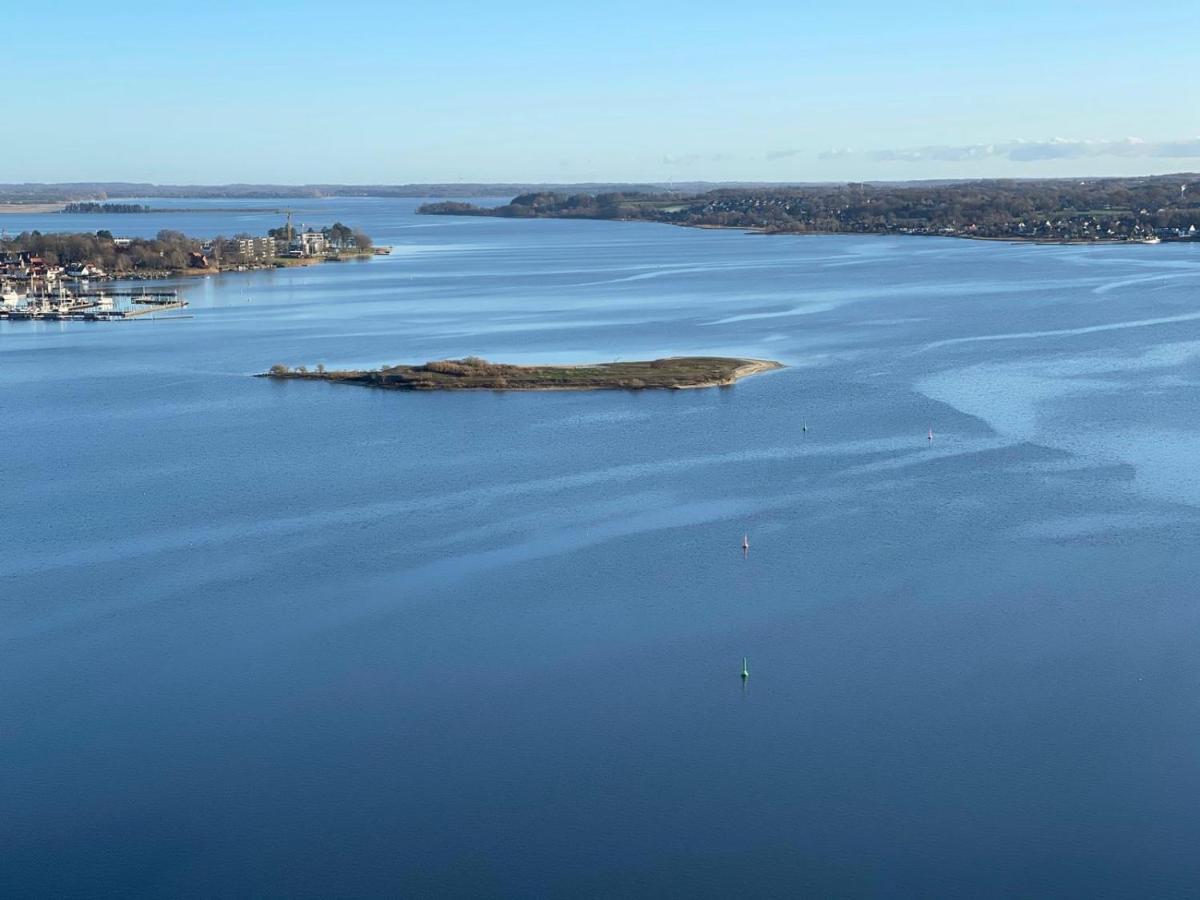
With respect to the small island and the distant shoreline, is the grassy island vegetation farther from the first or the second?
the distant shoreline

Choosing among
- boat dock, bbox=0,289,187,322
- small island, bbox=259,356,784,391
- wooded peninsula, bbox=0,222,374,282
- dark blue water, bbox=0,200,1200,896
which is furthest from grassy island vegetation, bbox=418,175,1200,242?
dark blue water, bbox=0,200,1200,896

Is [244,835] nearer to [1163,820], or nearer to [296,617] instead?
[296,617]

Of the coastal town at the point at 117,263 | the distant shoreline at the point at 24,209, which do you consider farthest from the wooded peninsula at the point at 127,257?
the distant shoreline at the point at 24,209

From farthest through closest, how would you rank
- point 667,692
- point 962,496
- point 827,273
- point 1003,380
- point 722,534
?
point 827,273
point 1003,380
point 962,496
point 722,534
point 667,692

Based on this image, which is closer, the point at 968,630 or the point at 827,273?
the point at 968,630

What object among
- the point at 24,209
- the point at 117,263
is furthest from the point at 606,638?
the point at 24,209

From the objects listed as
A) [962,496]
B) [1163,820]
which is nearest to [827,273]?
[962,496]
